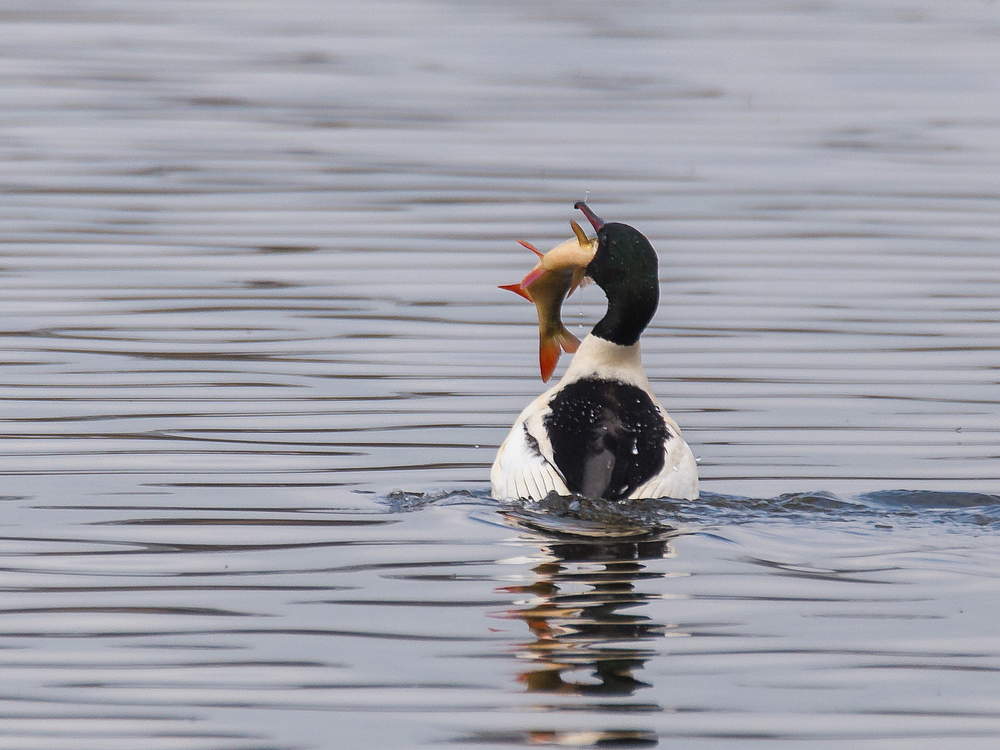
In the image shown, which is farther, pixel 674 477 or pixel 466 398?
pixel 466 398

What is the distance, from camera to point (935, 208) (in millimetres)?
15148

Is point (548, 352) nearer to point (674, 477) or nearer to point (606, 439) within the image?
point (606, 439)

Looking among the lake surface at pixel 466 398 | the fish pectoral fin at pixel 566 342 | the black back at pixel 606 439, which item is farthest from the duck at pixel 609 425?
the fish pectoral fin at pixel 566 342

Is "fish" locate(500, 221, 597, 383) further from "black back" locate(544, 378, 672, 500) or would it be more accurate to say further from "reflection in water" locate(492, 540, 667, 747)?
"reflection in water" locate(492, 540, 667, 747)

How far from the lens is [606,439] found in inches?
300

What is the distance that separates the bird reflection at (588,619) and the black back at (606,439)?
0.34 metres

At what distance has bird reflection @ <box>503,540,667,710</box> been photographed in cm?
572

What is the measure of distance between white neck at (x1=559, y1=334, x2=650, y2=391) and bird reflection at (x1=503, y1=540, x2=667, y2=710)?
1336mm

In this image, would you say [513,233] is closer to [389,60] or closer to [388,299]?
Answer: [388,299]

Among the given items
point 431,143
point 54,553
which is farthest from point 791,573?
point 431,143

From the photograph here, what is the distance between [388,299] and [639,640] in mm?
6480

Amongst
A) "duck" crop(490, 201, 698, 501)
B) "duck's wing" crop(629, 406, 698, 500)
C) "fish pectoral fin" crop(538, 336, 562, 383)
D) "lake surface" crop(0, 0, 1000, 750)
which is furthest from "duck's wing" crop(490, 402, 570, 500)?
"fish pectoral fin" crop(538, 336, 562, 383)

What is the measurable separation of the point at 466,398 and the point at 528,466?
2.44m

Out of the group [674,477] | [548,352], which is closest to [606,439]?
[674,477]
